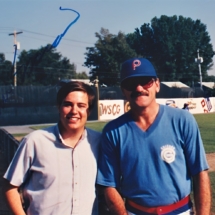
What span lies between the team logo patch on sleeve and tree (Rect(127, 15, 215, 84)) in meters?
73.7

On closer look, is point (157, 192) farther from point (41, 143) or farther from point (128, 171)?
point (41, 143)

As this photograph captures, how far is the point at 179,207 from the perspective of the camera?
2.81 m

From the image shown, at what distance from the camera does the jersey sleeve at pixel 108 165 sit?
288 centimetres

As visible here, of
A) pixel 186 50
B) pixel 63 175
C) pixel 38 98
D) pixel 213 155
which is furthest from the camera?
pixel 186 50

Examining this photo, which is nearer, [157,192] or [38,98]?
[157,192]

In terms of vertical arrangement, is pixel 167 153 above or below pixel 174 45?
below

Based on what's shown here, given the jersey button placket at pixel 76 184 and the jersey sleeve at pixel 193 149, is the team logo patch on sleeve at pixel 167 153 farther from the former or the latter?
the jersey button placket at pixel 76 184

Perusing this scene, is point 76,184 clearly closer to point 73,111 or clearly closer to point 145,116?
point 73,111

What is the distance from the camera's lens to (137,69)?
2.95m

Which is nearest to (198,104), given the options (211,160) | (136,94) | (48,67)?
(211,160)

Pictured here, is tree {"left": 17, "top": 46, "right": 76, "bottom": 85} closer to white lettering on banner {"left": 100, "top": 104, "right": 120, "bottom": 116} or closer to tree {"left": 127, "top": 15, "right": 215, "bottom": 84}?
tree {"left": 127, "top": 15, "right": 215, "bottom": 84}

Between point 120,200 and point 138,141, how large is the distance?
0.45 meters

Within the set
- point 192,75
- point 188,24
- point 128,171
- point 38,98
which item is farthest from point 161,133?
point 188,24

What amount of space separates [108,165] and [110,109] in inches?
1231
